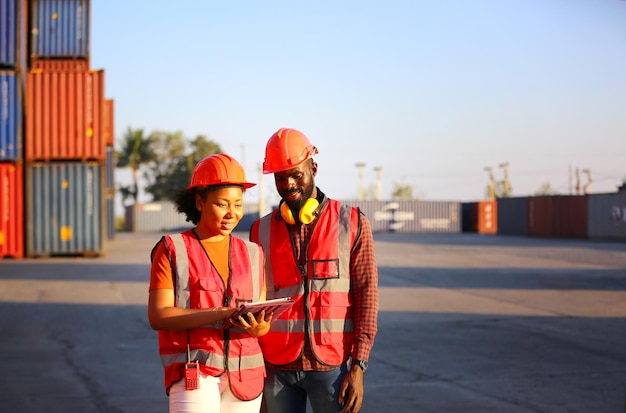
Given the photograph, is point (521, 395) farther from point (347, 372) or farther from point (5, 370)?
point (5, 370)

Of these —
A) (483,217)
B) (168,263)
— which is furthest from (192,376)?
(483,217)

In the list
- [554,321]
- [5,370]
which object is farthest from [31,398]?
[554,321]

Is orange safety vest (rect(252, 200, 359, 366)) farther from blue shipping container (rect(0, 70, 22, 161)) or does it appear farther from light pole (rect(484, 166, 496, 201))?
light pole (rect(484, 166, 496, 201))

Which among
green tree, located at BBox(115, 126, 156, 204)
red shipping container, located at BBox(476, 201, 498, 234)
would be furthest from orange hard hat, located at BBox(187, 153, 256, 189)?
green tree, located at BBox(115, 126, 156, 204)

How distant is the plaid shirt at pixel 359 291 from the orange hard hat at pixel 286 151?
10.4 inches

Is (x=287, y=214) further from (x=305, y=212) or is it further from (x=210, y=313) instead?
(x=210, y=313)

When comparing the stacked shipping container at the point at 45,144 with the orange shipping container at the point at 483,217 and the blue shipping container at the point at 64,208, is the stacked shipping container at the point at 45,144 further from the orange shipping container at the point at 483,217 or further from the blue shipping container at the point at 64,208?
the orange shipping container at the point at 483,217

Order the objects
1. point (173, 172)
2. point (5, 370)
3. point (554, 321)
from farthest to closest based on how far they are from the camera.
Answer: point (173, 172) → point (554, 321) → point (5, 370)

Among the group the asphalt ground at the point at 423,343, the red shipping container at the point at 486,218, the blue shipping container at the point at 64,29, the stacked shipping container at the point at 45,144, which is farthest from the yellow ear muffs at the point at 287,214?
the red shipping container at the point at 486,218

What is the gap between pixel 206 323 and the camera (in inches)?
117

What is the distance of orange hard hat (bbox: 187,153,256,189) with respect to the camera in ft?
10.5

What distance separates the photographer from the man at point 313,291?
11.2 feet

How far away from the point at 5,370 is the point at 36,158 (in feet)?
59.5

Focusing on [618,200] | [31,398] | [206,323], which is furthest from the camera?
[618,200]
